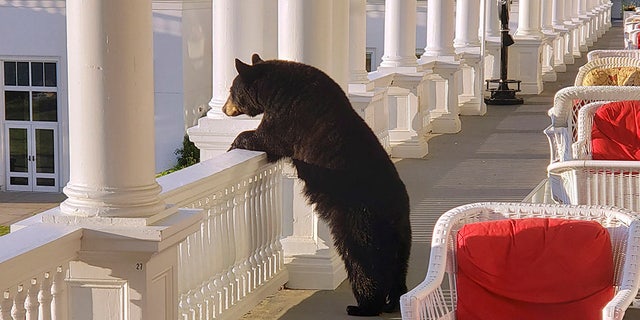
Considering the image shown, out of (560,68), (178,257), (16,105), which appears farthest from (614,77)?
(16,105)

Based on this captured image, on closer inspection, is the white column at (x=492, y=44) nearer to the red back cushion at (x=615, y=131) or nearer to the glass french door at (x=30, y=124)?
the glass french door at (x=30, y=124)

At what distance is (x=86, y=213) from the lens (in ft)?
13.6

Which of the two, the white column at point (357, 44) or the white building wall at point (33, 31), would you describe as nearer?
the white column at point (357, 44)

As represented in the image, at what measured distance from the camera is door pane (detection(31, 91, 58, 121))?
25312 mm

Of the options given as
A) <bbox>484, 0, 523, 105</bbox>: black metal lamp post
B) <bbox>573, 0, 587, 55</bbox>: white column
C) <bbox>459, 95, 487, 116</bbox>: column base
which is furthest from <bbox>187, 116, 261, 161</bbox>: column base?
<bbox>573, 0, 587, 55</bbox>: white column

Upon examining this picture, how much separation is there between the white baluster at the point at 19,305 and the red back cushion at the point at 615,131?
4.12 m

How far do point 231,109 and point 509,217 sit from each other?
2.11 metres

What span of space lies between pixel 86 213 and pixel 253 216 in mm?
2274

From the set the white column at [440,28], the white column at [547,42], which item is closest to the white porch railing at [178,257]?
the white column at [440,28]

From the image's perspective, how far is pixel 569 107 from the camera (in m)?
7.15

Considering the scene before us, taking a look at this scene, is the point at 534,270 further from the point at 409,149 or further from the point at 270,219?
the point at 409,149

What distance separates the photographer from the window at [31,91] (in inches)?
986

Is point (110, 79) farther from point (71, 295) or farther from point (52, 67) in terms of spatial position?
point (52, 67)

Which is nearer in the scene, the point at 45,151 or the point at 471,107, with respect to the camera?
the point at 471,107
